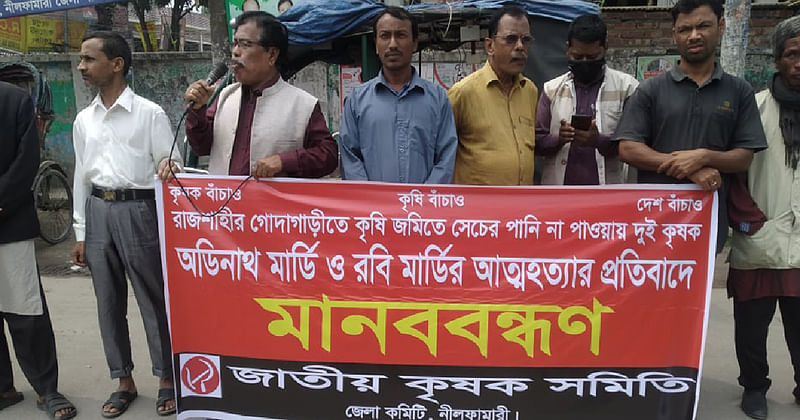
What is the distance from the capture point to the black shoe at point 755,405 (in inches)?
122

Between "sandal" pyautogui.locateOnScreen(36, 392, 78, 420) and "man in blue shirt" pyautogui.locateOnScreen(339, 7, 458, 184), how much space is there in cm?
185

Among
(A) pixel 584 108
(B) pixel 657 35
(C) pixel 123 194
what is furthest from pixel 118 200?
(B) pixel 657 35

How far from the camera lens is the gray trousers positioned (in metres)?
3.01

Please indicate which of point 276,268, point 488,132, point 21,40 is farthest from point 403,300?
point 21,40

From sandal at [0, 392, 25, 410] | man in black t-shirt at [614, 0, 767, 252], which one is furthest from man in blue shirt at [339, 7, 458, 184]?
sandal at [0, 392, 25, 410]

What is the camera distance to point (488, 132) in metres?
3.11

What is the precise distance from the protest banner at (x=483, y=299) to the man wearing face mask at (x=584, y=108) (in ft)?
2.00

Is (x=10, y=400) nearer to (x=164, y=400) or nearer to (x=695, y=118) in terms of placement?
(x=164, y=400)

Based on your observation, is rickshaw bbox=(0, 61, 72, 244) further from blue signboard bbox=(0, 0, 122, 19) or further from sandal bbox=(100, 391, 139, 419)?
sandal bbox=(100, 391, 139, 419)

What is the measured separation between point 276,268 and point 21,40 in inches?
587

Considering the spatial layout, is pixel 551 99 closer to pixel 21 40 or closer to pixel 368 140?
pixel 368 140

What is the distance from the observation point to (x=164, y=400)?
313 cm

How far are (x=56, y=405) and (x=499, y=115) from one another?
2680 mm

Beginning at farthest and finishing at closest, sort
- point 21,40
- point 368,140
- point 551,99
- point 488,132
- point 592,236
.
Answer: point 21,40, point 551,99, point 488,132, point 368,140, point 592,236
